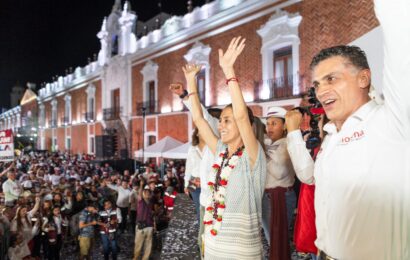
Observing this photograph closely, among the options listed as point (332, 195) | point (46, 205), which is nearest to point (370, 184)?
point (332, 195)

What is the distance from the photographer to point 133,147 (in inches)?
775

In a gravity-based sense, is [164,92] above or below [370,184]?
above

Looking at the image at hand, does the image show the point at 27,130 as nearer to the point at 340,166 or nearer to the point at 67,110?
the point at 67,110

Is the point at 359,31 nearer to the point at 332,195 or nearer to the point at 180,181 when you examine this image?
the point at 180,181

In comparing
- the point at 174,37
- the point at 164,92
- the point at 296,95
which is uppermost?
the point at 174,37

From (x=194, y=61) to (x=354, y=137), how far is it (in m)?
14.6

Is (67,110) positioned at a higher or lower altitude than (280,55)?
lower

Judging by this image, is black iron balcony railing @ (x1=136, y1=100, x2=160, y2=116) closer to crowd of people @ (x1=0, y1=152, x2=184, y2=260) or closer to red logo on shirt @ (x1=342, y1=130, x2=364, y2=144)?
crowd of people @ (x1=0, y1=152, x2=184, y2=260)

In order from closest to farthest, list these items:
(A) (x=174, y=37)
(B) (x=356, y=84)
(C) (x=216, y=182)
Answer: (B) (x=356, y=84), (C) (x=216, y=182), (A) (x=174, y=37)

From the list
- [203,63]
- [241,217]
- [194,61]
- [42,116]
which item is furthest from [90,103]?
[241,217]

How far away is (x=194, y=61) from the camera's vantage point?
50.7 ft

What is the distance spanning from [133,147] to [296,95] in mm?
12022

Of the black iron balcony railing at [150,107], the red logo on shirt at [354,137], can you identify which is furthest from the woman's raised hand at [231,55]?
the black iron balcony railing at [150,107]

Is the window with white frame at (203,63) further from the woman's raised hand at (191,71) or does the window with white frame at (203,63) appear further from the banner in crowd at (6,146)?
the woman's raised hand at (191,71)
